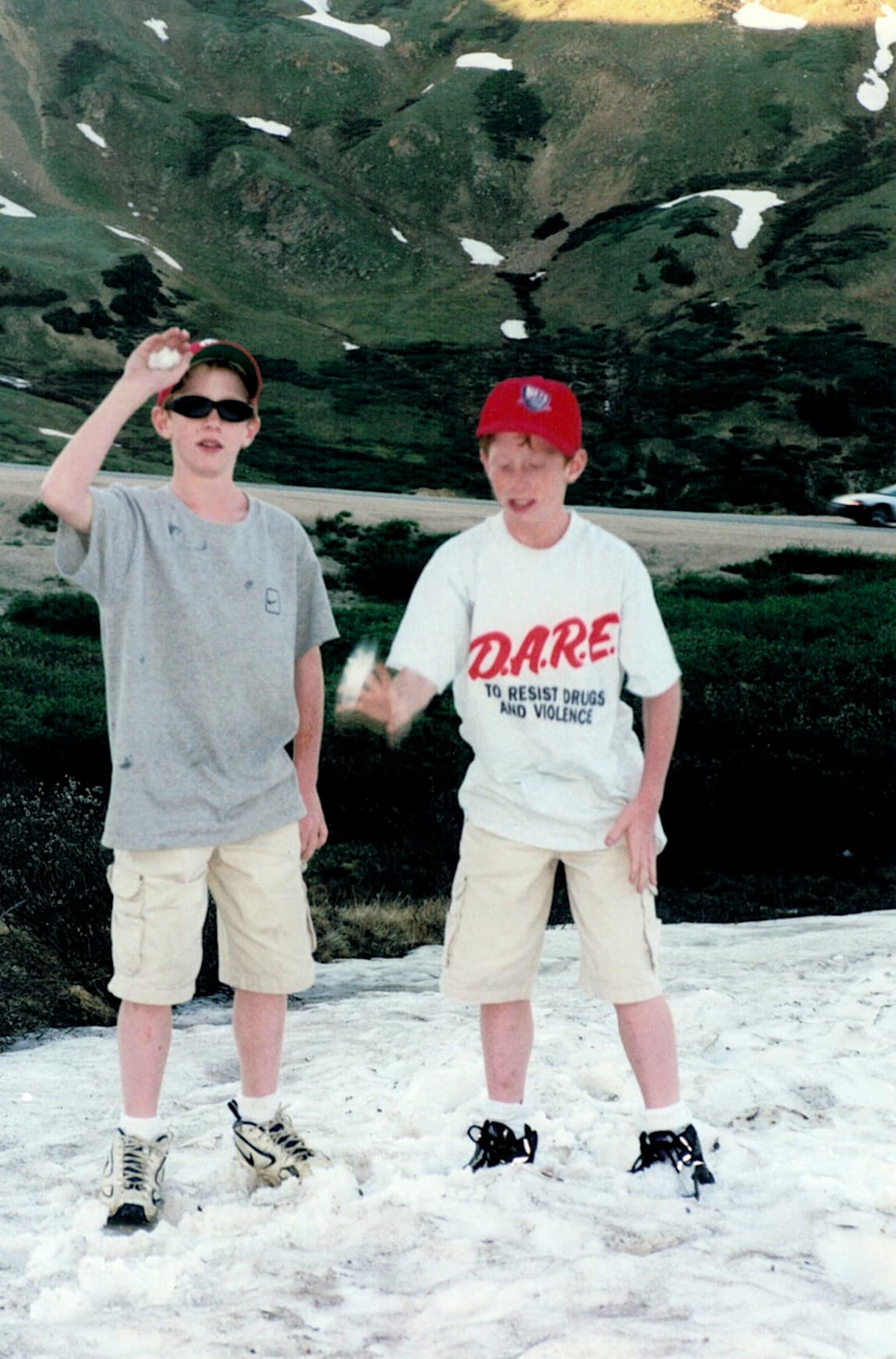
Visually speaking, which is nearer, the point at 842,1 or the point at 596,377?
the point at 596,377

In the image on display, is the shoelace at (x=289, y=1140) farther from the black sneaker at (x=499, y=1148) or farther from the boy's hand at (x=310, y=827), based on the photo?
the boy's hand at (x=310, y=827)

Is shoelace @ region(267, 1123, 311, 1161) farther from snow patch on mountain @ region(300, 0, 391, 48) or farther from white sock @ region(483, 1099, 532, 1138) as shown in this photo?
snow patch on mountain @ region(300, 0, 391, 48)

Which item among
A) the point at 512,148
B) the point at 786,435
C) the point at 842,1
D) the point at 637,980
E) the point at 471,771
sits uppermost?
the point at 842,1

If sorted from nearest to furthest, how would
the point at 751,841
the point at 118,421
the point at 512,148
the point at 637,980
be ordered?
Answer: the point at 118,421
the point at 637,980
the point at 751,841
the point at 512,148

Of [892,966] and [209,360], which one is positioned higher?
[209,360]

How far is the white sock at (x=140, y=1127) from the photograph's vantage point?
10.8 ft

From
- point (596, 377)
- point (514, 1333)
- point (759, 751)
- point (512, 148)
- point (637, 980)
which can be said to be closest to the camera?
point (514, 1333)

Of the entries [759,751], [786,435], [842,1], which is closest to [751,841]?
[759,751]

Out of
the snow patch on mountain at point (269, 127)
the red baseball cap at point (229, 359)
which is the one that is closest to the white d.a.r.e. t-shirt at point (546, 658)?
the red baseball cap at point (229, 359)

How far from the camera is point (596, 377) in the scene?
160 feet

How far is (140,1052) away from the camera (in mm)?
3248

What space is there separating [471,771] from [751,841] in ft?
35.1

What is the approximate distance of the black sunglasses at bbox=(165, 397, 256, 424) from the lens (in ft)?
10.6

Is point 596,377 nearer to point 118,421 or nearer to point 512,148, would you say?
point 512,148
